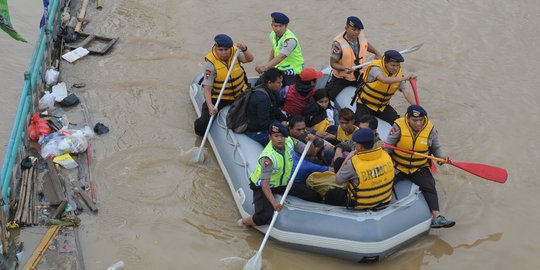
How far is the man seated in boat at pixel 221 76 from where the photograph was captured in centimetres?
739

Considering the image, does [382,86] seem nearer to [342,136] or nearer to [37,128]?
[342,136]

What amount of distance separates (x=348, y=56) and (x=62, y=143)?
133 inches

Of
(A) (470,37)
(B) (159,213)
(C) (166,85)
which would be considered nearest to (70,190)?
(B) (159,213)

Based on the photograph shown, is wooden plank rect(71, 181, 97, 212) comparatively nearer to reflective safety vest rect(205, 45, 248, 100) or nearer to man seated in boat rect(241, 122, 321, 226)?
man seated in boat rect(241, 122, 321, 226)

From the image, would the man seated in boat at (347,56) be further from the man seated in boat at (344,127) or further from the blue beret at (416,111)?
the blue beret at (416,111)

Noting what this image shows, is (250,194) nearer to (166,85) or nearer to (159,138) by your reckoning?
(159,138)

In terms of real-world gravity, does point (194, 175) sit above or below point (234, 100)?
below

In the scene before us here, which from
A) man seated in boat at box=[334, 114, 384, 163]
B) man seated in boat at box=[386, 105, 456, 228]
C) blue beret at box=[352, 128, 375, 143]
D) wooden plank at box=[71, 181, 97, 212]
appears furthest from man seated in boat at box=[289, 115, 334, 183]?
wooden plank at box=[71, 181, 97, 212]

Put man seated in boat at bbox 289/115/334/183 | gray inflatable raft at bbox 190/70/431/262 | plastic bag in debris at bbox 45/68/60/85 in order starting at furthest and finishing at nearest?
plastic bag in debris at bbox 45/68/60/85
man seated in boat at bbox 289/115/334/183
gray inflatable raft at bbox 190/70/431/262

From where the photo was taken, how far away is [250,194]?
652 centimetres

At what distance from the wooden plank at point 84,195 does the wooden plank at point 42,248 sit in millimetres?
427

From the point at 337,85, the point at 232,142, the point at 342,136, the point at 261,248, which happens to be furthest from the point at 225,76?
the point at 261,248

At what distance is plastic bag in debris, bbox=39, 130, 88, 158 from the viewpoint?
7281 mm

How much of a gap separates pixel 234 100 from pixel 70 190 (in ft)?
6.73
